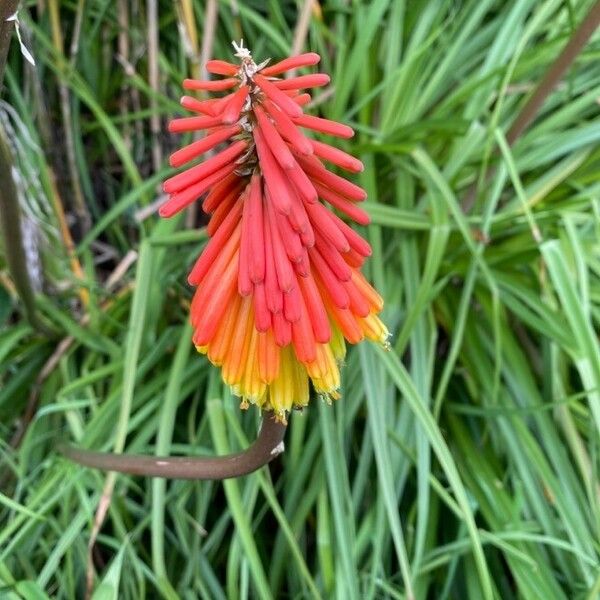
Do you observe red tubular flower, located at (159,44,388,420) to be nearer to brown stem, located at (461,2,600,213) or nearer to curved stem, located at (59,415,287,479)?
curved stem, located at (59,415,287,479)

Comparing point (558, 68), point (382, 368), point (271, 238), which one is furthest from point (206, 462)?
point (558, 68)

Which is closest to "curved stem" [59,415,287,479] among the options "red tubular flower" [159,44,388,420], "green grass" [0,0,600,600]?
"red tubular flower" [159,44,388,420]

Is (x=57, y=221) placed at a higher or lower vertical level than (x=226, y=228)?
higher

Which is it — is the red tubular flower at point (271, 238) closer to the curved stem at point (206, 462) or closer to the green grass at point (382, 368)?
the curved stem at point (206, 462)

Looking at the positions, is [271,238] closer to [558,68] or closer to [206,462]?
[206,462]

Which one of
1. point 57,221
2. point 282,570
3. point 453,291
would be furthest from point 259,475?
point 57,221

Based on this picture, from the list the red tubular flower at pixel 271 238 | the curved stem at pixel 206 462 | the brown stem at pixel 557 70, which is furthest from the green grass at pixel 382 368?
the red tubular flower at pixel 271 238

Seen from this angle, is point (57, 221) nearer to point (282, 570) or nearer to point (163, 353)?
point (163, 353)
